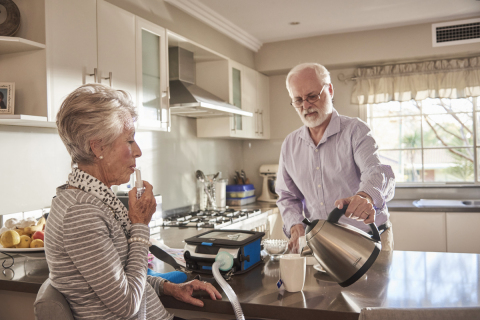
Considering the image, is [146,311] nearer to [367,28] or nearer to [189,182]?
[189,182]

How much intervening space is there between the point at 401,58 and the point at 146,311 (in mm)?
3734

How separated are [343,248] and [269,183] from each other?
3347 mm

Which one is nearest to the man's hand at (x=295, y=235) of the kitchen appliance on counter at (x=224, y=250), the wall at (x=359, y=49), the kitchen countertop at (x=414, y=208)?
the kitchen appliance on counter at (x=224, y=250)

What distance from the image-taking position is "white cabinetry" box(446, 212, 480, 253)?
3.52 m

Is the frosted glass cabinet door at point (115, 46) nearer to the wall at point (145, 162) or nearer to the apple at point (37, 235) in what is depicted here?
the wall at point (145, 162)

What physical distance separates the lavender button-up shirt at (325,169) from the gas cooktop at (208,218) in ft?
3.03

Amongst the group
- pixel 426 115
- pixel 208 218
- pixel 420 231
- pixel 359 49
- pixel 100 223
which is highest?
pixel 359 49

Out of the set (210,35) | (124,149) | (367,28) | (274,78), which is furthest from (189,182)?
(124,149)

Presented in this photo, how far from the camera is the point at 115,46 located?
2.32 metres

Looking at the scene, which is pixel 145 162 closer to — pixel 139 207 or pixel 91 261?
pixel 139 207

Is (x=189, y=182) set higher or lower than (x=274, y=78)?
lower

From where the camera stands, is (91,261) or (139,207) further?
(139,207)

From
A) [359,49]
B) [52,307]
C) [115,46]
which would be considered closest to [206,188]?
[115,46]

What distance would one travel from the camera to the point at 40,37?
192cm
